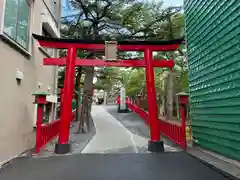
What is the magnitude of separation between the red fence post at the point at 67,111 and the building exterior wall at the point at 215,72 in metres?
4.09

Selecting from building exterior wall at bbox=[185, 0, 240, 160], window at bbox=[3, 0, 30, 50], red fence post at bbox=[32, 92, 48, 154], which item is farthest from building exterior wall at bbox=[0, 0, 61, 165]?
building exterior wall at bbox=[185, 0, 240, 160]

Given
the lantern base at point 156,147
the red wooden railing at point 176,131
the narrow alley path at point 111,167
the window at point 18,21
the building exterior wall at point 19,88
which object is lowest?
the narrow alley path at point 111,167

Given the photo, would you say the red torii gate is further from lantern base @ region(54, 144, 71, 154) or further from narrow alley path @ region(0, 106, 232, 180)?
narrow alley path @ region(0, 106, 232, 180)

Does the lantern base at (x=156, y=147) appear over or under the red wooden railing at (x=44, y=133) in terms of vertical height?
under

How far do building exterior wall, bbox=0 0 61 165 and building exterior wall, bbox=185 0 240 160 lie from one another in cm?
514

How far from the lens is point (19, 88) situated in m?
6.68

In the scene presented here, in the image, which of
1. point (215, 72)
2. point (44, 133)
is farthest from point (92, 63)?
point (215, 72)

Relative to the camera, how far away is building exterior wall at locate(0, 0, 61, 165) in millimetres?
5594

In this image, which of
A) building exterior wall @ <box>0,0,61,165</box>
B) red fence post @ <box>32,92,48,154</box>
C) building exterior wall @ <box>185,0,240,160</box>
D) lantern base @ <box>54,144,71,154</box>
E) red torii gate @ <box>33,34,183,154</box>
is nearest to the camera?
building exterior wall @ <box>185,0,240,160</box>

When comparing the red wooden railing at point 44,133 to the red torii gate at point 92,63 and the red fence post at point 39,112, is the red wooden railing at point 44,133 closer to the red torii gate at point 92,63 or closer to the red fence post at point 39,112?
the red fence post at point 39,112

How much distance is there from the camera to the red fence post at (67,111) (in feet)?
24.5

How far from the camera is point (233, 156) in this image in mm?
5352

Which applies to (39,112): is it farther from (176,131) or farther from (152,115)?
(176,131)

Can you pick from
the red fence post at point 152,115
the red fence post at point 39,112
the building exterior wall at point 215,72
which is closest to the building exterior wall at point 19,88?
the red fence post at point 39,112
